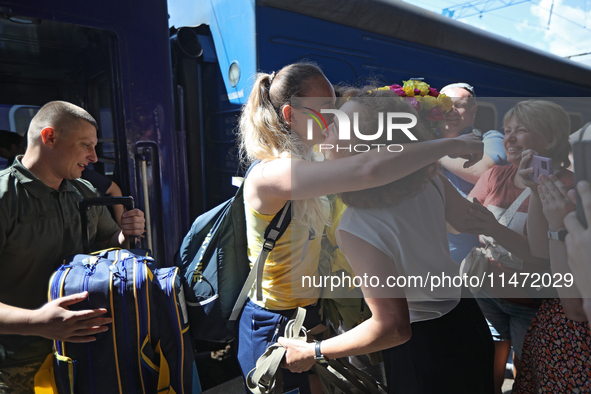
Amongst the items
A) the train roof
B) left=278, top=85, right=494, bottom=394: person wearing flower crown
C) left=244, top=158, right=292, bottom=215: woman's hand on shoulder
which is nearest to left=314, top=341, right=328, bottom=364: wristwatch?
left=278, top=85, right=494, bottom=394: person wearing flower crown

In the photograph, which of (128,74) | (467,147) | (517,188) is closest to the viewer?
(467,147)

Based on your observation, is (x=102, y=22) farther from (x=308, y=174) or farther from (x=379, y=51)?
(x=379, y=51)

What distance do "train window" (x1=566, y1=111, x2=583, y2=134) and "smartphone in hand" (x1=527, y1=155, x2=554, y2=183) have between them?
7.2 inches

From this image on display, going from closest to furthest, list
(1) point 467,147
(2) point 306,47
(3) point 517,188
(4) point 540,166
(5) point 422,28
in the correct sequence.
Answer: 1. (1) point 467,147
2. (4) point 540,166
3. (3) point 517,188
4. (2) point 306,47
5. (5) point 422,28

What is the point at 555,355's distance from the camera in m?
1.19

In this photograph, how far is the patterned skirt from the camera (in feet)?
3.64

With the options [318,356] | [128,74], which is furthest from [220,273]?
[128,74]

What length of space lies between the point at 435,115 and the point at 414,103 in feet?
0.31

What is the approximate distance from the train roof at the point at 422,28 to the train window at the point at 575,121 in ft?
6.59

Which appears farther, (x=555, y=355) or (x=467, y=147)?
(x=555, y=355)

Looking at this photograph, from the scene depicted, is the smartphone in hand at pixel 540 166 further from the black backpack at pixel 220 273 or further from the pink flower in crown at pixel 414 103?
the black backpack at pixel 220 273

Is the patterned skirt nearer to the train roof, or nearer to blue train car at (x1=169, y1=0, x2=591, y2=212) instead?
blue train car at (x1=169, y1=0, x2=591, y2=212)

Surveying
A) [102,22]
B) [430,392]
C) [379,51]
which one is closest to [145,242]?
[102,22]

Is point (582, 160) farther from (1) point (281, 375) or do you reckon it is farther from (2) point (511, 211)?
(1) point (281, 375)
